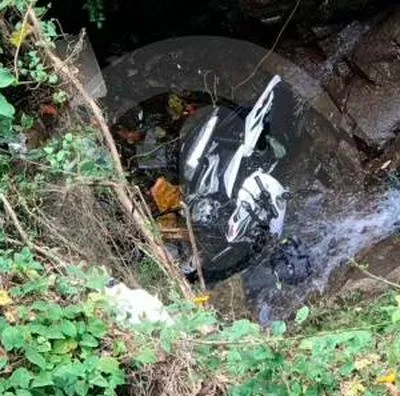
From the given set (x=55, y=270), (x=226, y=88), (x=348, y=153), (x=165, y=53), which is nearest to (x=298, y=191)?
(x=348, y=153)

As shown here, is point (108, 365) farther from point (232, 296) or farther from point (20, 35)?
point (232, 296)

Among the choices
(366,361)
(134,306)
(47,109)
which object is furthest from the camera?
(47,109)

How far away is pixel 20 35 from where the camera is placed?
345 centimetres

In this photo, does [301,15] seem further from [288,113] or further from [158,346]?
[158,346]

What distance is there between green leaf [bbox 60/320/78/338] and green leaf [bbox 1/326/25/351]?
0.14 metres

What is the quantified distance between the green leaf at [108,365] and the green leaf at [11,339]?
0.26 metres

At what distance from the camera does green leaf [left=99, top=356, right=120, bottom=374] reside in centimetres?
235

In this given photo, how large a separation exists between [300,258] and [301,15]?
2.35 metres

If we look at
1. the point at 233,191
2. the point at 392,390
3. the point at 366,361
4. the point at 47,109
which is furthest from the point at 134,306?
the point at 233,191

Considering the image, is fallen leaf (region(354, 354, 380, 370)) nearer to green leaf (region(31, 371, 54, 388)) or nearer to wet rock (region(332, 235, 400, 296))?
green leaf (region(31, 371, 54, 388))

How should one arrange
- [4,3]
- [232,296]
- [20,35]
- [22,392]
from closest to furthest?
1. [22,392]
2. [4,3]
3. [20,35]
4. [232,296]

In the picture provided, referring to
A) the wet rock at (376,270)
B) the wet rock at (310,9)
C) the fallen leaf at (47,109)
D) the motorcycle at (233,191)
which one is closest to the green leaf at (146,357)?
→ the fallen leaf at (47,109)

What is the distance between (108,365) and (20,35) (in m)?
1.79

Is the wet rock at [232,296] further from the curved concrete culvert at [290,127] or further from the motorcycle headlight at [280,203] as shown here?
the motorcycle headlight at [280,203]
